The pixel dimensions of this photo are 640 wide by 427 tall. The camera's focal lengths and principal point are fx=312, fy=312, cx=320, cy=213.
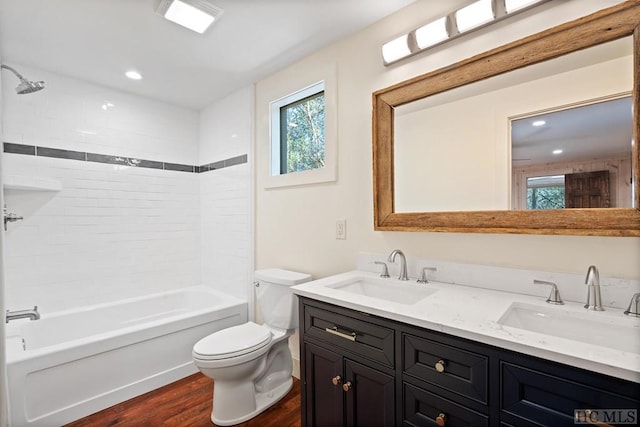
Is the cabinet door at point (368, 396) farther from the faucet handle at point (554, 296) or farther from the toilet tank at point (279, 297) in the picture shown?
the toilet tank at point (279, 297)

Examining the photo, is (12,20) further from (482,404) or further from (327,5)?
(482,404)

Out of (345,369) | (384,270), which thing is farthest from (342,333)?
(384,270)

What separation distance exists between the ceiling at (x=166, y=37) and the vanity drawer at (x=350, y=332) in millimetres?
1587

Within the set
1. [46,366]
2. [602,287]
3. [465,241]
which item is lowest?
[46,366]

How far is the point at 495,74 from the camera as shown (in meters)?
1.37

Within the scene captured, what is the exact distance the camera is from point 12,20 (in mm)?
1750

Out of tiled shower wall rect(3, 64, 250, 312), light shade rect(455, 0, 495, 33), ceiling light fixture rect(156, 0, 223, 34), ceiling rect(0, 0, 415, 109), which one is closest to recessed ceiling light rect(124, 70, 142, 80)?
ceiling rect(0, 0, 415, 109)

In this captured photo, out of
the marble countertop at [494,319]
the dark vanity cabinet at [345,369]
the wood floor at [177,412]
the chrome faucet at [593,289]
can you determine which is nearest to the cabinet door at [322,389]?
the dark vanity cabinet at [345,369]

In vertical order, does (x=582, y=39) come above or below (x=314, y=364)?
above

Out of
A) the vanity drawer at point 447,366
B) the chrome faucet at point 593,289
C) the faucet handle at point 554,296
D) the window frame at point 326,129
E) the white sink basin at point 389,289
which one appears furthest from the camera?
the window frame at point 326,129

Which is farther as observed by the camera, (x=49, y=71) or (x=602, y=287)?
(x=49, y=71)

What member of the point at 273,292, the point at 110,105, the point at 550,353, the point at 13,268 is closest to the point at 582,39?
the point at 550,353

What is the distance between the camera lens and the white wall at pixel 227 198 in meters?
2.71

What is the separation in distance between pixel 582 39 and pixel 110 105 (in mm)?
3203
